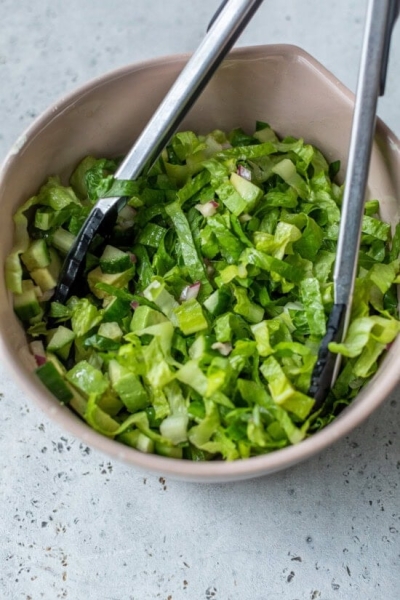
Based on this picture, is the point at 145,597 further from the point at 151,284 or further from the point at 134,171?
the point at 134,171

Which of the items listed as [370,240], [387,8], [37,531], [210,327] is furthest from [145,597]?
[387,8]

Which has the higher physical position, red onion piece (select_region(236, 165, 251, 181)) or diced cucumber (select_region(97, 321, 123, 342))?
red onion piece (select_region(236, 165, 251, 181))

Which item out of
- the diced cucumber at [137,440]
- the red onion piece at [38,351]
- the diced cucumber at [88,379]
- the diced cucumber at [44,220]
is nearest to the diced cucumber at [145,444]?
the diced cucumber at [137,440]

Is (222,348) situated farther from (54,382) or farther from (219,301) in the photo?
(54,382)

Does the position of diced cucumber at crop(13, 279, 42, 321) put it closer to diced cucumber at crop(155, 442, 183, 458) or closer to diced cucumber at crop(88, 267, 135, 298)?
diced cucumber at crop(88, 267, 135, 298)

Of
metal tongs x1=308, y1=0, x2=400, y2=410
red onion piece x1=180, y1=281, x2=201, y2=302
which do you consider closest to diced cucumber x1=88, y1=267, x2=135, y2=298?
red onion piece x1=180, y1=281, x2=201, y2=302
